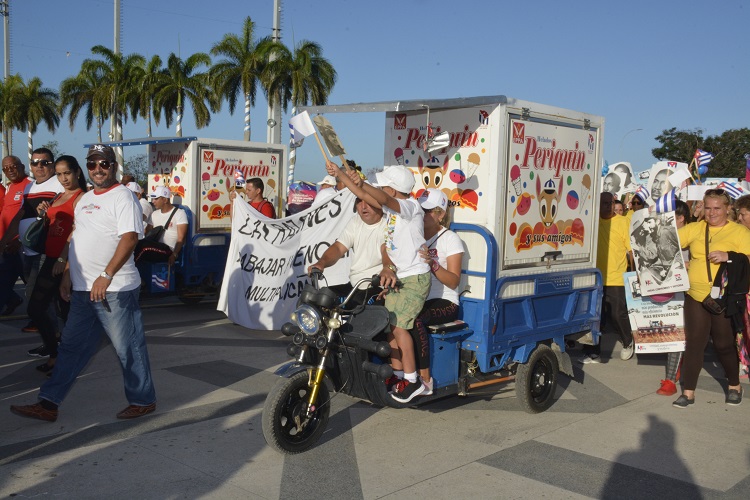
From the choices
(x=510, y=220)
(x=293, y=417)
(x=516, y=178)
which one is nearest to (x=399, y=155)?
(x=516, y=178)

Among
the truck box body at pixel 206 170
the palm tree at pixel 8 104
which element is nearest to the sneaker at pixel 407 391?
the truck box body at pixel 206 170

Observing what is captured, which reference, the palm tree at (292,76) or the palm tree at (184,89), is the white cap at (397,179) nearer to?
the palm tree at (292,76)

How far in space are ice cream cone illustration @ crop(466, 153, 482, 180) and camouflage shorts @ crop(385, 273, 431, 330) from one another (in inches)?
50.7

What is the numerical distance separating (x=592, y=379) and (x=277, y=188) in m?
6.47

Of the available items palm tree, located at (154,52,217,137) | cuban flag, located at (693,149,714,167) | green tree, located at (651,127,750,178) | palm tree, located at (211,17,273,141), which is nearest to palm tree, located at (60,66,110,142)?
palm tree, located at (154,52,217,137)

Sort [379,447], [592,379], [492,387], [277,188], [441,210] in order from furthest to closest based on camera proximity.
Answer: [277,188] → [592,379] → [492,387] → [441,210] → [379,447]

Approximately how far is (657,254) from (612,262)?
1560mm

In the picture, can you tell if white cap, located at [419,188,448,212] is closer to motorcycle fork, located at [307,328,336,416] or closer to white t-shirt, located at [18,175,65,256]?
motorcycle fork, located at [307,328,336,416]

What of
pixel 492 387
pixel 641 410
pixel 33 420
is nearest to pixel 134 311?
pixel 33 420

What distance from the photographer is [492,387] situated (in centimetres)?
634

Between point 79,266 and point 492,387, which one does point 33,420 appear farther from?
point 492,387

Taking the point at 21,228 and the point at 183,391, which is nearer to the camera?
the point at 183,391

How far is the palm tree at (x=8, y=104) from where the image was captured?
198 ft

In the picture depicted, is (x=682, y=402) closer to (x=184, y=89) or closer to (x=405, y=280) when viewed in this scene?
(x=405, y=280)
